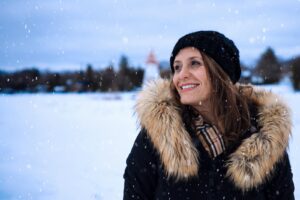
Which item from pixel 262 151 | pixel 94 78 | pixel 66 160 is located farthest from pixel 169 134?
pixel 94 78

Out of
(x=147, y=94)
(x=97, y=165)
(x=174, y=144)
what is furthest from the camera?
(x=97, y=165)

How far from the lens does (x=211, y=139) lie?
6.98 ft

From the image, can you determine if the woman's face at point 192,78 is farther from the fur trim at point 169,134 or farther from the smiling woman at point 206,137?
the fur trim at point 169,134

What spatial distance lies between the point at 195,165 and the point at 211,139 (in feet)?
0.67

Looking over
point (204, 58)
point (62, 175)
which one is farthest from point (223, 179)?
point (62, 175)

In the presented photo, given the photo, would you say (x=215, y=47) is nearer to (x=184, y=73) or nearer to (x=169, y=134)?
(x=184, y=73)

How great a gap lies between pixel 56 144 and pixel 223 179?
6.00m

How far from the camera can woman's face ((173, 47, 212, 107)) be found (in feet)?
7.11

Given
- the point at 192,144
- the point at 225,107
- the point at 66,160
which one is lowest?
the point at 66,160

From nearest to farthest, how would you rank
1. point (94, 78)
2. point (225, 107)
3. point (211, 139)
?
1. point (211, 139)
2. point (225, 107)
3. point (94, 78)

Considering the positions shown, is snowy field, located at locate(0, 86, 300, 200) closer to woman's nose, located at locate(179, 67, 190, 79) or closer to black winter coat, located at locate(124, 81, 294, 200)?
black winter coat, located at locate(124, 81, 294, 200)

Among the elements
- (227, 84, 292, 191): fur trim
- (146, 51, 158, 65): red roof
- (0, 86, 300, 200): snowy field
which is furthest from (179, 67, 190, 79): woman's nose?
(146, 51, 158, 65): red roof

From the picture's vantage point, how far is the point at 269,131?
2.14m

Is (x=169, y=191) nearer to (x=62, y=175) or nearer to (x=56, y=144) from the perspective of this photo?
(x=62, y=175)
